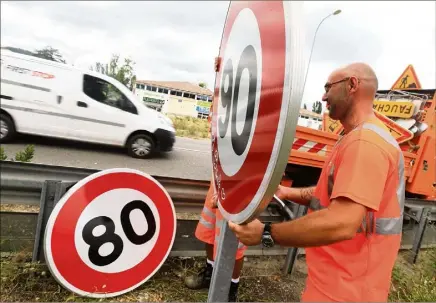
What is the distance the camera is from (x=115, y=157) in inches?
223

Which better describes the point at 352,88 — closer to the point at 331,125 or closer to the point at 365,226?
the point at 365,226

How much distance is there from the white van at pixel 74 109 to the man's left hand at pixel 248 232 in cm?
297

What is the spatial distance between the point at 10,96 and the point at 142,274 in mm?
2945

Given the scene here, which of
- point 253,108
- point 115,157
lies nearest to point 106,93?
point 115,157

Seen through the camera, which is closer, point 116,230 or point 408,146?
point 116,230

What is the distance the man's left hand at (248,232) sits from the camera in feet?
2.51

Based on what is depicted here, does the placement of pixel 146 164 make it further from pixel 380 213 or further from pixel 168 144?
pixel 380 213

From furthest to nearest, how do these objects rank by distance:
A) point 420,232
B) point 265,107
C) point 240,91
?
point 420,232 → point 240,91 → point 265,107

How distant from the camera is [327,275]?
1208 millimetres

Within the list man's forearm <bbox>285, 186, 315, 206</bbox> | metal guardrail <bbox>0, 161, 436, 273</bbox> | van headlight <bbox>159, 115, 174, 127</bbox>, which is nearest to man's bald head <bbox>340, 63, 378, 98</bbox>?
man's forearm <bbox>285, 186, 315, 206</bbox>

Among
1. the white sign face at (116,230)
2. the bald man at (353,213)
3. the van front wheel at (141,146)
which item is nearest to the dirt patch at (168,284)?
the white sign face at (116,230)

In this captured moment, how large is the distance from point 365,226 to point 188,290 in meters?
1.72

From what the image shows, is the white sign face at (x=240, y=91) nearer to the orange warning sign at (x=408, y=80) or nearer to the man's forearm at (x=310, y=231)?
the man's forearm at (x=310, y=231)

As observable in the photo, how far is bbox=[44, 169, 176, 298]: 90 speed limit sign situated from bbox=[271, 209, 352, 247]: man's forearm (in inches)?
55.7
